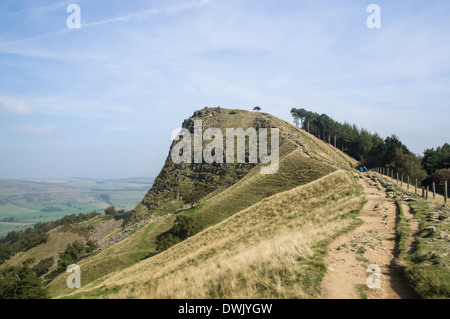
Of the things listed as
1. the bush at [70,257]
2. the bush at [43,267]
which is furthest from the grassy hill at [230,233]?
the bush at [43,267]

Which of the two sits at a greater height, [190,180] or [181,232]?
[190,180]

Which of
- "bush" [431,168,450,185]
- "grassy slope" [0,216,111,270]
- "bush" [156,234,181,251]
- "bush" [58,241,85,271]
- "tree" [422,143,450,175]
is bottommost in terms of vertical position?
"grassy slope" [0,216,111,270]

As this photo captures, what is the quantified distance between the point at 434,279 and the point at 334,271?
2916mm

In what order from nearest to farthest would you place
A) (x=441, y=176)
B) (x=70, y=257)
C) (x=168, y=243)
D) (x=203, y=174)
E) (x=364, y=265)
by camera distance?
(x=364, y=265), (x=168, y=243), (x=70, y=257), (x=441, y=176), (x=203, y=174)

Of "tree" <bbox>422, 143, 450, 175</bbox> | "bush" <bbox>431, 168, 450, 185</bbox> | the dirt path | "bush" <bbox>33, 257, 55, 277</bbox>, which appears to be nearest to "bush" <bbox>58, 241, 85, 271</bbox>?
"bush" <bbox>33, 257, 55, 277</bbox>

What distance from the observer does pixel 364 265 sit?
1022 centimetres

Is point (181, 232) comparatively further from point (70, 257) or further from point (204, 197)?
point (70, 257)

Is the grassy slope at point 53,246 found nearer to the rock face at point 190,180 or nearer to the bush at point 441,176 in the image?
the rock face at point 190,180

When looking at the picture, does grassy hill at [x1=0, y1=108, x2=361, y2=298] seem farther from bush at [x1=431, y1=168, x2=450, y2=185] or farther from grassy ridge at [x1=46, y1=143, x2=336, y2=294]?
bush at [x1=431, y1=168, x2=450, y2=185]

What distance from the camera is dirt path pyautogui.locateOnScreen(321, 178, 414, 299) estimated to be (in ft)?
26.5

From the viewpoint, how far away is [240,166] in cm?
7300

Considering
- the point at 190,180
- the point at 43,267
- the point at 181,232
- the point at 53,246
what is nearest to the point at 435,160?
the point at 190,180

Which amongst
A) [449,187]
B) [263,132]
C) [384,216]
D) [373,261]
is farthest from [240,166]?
[373,261]
